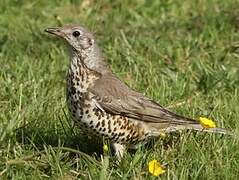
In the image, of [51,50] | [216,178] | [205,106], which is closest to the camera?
[216,178]

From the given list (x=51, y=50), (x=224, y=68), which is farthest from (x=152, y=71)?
(x=51, y=50)

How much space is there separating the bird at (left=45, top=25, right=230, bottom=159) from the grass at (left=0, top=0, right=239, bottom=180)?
13cm

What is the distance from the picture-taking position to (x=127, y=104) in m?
6.07

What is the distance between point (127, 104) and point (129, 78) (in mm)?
1846

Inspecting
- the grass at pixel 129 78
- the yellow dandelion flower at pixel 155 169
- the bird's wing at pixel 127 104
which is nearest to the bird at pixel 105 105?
→ the bird's wing at pixel 127 104

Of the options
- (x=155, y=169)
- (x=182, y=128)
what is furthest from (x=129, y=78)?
(x=155, y=169)

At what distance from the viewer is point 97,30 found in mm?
9172

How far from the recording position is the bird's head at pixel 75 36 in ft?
19.9

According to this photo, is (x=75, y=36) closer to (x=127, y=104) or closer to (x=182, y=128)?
(x=127, y=104)

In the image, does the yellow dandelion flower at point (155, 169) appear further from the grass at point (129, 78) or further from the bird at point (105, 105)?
the bird at point (105, 105)

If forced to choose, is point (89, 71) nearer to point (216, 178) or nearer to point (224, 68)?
point (216, 178)

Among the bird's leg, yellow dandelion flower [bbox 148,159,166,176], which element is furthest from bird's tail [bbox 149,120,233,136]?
yellow dandelion flower [bbox 148,159,166,176]

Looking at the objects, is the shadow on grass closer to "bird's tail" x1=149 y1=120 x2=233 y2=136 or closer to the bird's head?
"bird's tail" x1=149 y1=120 x2=233 y2=136

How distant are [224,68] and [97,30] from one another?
5.97ft
